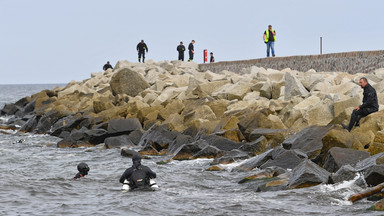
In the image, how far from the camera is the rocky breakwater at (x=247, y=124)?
1287 cm

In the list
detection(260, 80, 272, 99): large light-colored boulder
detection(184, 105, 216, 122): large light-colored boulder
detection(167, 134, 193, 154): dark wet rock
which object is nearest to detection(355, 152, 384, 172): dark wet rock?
detection(167, 134, 193, 154): dark wet rock

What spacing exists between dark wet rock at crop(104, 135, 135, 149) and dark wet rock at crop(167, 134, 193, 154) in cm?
260

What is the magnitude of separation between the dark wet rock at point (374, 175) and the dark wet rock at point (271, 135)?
16.4ft

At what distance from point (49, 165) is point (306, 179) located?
829 cm

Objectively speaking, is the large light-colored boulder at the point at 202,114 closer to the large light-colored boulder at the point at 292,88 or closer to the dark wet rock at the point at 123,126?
the dark wet rock at the point at 123,126

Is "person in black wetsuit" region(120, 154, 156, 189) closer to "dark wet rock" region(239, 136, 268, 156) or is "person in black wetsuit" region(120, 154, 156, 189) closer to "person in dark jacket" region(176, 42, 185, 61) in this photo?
"dark wet rock" region(239, 136, 268, 156)

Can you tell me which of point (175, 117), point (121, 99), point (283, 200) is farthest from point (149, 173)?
point (121, 99)

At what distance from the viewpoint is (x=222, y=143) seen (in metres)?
16.8

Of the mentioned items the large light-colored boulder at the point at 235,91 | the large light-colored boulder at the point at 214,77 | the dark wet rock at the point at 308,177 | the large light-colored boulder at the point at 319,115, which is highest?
the large light-colored boulder at the point at 214,77

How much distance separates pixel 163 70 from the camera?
36031 millimetres

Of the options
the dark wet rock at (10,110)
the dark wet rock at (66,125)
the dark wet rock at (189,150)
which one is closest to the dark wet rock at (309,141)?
the dark wet rock at (189,150)

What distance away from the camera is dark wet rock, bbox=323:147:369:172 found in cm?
1238

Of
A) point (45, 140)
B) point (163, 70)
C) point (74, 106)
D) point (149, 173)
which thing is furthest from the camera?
point (163, 70)

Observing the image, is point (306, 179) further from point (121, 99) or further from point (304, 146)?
point (121, 99)
